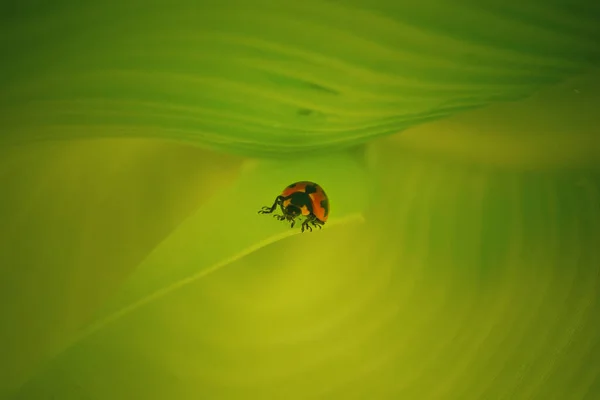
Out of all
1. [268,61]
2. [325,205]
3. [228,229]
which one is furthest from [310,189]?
[268,61]

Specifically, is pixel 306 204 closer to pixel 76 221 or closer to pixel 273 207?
pixel 273 207

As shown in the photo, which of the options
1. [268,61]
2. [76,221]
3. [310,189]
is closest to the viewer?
A: [268,61]

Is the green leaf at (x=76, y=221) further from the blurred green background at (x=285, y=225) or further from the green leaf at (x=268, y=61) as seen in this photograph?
the green leaf at (x=268, y=61)

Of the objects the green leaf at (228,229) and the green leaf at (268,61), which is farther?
the green leaf at (228,229)

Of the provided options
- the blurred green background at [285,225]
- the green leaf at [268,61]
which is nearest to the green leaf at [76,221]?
the blurred green background at [285,225]

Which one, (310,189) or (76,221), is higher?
(310,189)

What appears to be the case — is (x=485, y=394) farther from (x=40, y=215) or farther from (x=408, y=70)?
(x=40, y=215)

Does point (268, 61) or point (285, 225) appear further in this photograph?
point (285, 225)
